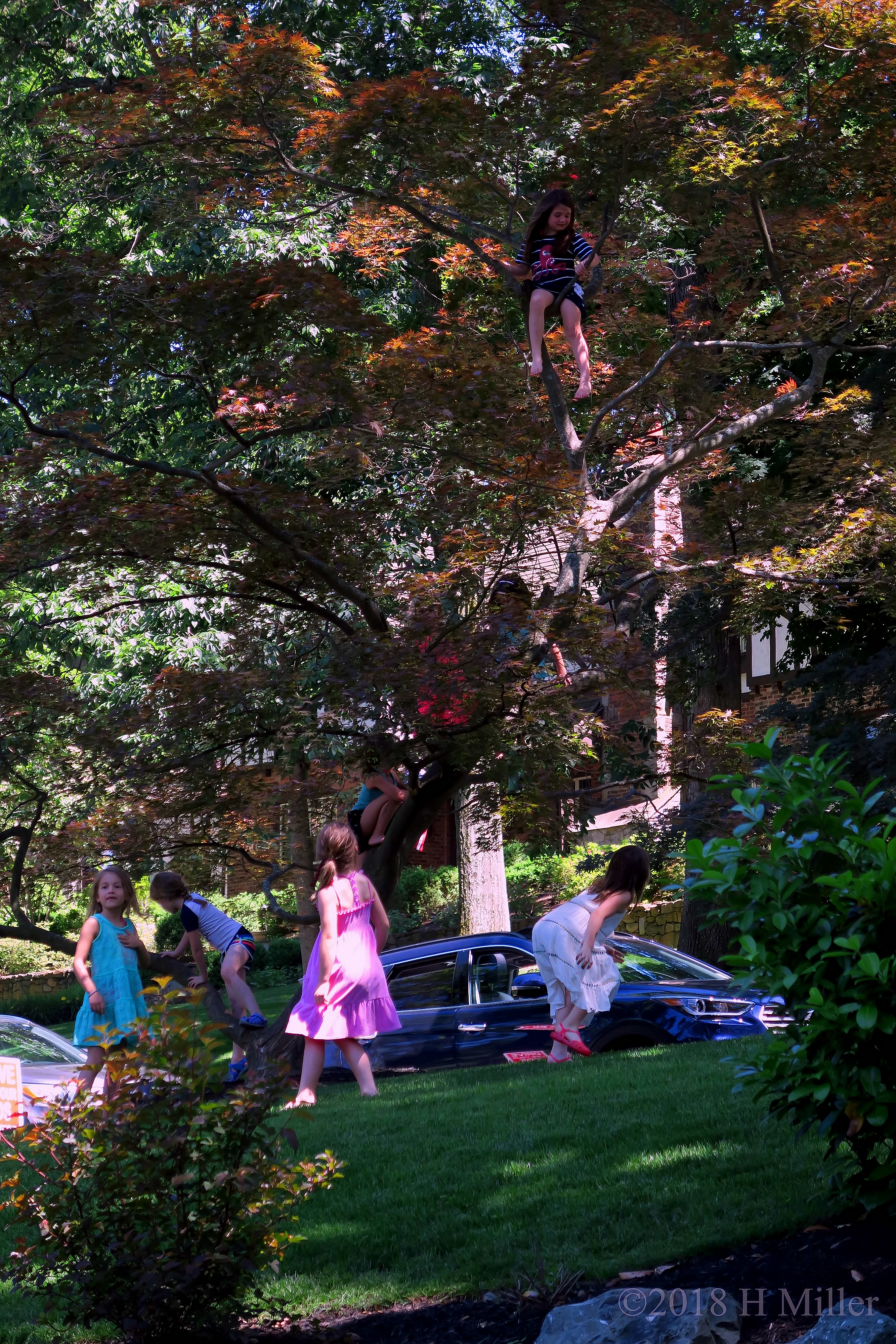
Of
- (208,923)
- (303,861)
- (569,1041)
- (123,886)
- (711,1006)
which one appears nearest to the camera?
(123,886)

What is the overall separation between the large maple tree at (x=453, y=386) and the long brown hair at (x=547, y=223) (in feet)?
2.65

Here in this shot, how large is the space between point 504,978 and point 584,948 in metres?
2.54

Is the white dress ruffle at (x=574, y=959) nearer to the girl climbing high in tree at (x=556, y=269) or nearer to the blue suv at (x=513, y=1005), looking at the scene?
the blue suv at (x=513, y=1005)

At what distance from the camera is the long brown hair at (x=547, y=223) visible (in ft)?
27.4

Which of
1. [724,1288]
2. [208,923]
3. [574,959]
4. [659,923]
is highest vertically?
[208,923]

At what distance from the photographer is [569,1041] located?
9031 millimetres

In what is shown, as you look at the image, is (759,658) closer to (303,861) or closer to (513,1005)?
(303,861)

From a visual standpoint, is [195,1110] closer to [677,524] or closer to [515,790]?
Result: [515,790]

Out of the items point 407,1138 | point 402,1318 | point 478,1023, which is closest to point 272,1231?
point 402,1318

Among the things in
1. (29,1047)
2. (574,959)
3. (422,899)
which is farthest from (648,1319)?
(422,899)

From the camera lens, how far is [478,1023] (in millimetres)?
10625

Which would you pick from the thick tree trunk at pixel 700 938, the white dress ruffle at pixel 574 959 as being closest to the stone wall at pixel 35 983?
the thick tree trunk at pixel 700 938

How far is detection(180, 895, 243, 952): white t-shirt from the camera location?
950cm

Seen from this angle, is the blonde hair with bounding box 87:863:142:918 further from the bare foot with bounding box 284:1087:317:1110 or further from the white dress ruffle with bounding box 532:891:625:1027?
the white dress ruffle with bounding box 532:891:625:1027
